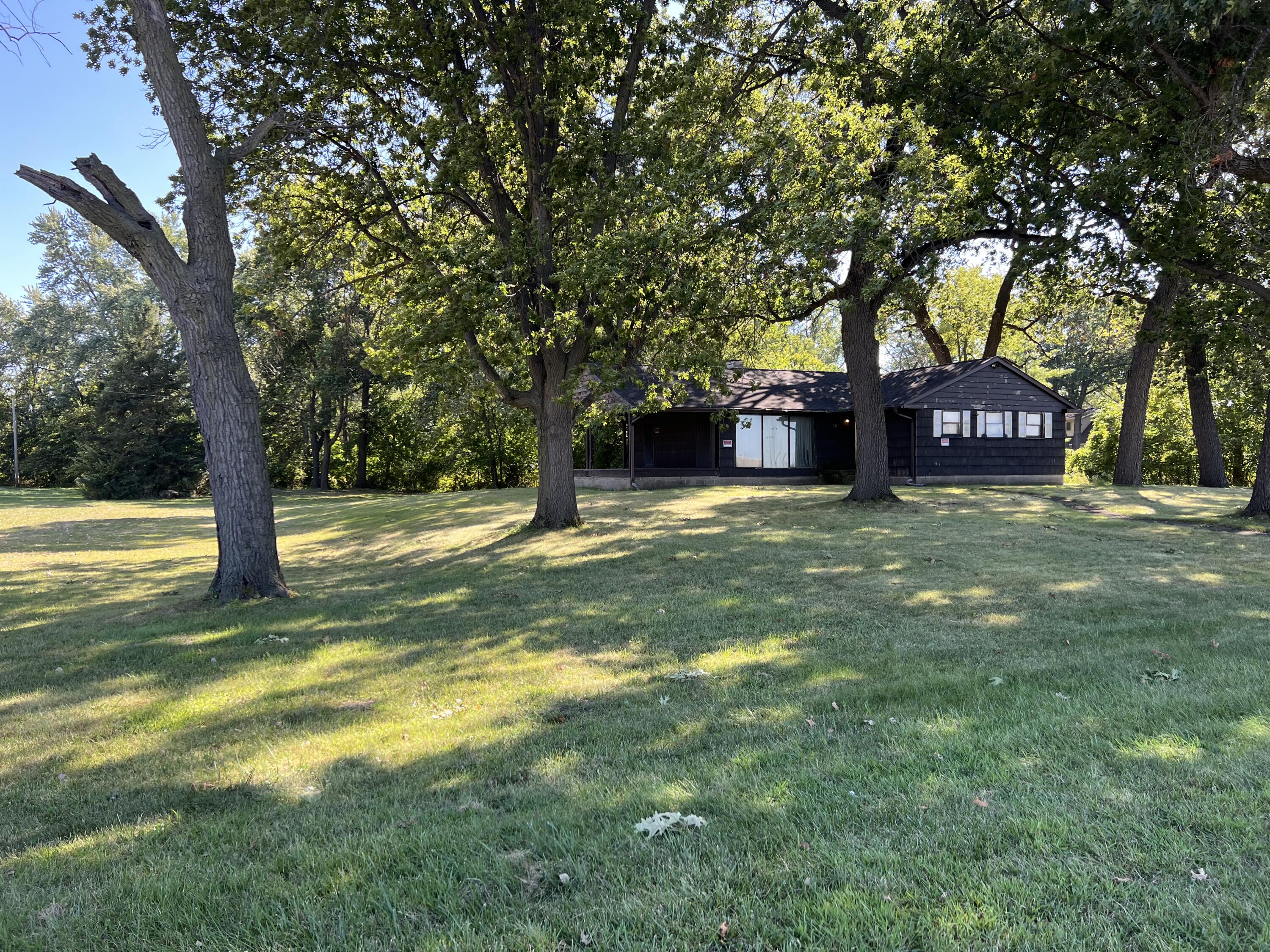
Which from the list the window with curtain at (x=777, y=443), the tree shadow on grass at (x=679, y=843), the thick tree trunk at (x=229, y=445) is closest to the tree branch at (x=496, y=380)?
the thick tree trunk at (x=229, y=445)

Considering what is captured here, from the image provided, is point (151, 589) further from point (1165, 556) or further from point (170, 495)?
point (170, 495)

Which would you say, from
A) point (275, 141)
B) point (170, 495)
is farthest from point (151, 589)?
point (170, 495)

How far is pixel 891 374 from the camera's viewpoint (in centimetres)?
3122

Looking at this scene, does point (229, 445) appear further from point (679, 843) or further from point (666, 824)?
point (679, 843)

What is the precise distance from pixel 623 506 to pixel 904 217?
31.2ft

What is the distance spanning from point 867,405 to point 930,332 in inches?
393

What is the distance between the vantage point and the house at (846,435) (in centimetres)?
2673

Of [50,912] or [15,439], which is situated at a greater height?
[15,439]

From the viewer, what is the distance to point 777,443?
28.1 m

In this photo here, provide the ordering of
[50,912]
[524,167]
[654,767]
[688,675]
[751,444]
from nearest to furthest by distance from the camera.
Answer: [50,912] → [654,767] → [688,675] → [524,167] → [751,444]

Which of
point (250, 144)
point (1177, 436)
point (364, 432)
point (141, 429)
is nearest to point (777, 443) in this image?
point (1177, 436)

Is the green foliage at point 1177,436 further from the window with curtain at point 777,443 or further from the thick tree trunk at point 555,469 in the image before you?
the thick tree trunk at point 555,469

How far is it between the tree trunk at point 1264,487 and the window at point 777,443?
51.0 feet

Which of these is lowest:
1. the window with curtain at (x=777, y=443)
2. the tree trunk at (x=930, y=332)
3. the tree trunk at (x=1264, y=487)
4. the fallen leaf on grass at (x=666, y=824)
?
the fallen leaf on grass at (x=666, y=824)
